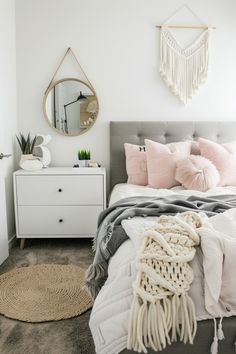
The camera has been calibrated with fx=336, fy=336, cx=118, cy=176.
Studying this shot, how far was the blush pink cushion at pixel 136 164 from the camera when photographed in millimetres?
3016

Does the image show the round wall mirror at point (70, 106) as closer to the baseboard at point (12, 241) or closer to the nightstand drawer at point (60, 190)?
the nightstand drawer at point (60, 190)

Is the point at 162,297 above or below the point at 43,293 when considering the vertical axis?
above

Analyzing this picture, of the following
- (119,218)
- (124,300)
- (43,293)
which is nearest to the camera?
(124,300)

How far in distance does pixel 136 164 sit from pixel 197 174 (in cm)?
60

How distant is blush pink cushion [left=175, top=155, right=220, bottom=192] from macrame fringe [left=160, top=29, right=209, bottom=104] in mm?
800

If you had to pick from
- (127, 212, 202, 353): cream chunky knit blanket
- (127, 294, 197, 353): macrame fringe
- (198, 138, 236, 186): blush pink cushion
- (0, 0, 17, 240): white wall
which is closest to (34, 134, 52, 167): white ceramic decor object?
(0, 0, 17, 240): white wall

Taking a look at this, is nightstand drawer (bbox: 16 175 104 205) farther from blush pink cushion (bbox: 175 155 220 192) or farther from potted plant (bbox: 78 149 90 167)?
blush pink cushion (bbox: 175 155 220 192)

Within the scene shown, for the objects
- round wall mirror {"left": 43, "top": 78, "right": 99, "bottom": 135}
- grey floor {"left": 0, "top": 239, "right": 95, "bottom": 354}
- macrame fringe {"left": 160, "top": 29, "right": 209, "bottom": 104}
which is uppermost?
macrame fringe {"left": 160, "top": 29, "right": 209, "bottom": 104}

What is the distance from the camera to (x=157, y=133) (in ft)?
10.5

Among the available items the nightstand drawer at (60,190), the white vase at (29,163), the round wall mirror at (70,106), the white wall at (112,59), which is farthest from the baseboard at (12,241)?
the round wall mirror at (70,106)

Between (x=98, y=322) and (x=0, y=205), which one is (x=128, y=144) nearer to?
(x=0, y=205)

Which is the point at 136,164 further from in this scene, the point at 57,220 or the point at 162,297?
the point at 162,297

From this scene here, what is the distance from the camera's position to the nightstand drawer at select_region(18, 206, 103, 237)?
2920 mm

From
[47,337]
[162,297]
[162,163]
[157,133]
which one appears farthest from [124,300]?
[157,133]
